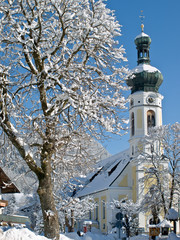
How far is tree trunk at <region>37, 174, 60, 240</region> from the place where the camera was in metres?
9.29

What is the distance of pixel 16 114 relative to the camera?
31.0 ft

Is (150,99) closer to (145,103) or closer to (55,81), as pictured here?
(145,103)

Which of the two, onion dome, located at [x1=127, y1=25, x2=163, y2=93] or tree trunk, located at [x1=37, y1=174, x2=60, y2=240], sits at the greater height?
onion dome, located at [x1=127, y1=25, x2=163, y2=93]

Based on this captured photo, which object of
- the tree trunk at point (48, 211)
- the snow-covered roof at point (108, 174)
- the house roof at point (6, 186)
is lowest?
the tree trunk at point (48, 211)

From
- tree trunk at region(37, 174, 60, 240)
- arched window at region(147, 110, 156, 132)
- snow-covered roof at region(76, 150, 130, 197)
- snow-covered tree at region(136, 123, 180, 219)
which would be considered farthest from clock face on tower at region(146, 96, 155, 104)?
tree trunk at region(37, 174, 60, 240)

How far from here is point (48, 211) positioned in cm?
929

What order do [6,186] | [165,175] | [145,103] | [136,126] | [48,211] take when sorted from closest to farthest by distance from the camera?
1. [48,211]
2. [6,186]
3. [165,175]
4. [136,126]
5. [145,103]

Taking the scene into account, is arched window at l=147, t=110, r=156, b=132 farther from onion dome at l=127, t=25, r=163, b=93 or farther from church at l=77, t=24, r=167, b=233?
onion dome at l=127, t=25, r=163, b=93

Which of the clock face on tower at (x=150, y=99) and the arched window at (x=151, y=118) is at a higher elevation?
the clock face on tower at (x=150, y=99)

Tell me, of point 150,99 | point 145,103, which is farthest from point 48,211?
point 150,99

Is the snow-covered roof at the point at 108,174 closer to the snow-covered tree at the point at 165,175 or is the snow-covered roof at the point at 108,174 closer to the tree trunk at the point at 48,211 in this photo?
the snow-covered tree at the point at 165,175

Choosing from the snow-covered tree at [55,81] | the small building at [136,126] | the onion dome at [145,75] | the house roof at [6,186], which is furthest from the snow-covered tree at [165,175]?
the snow-covered tree at [55,81]

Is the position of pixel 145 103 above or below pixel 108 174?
above

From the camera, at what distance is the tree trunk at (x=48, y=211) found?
9289 mm
